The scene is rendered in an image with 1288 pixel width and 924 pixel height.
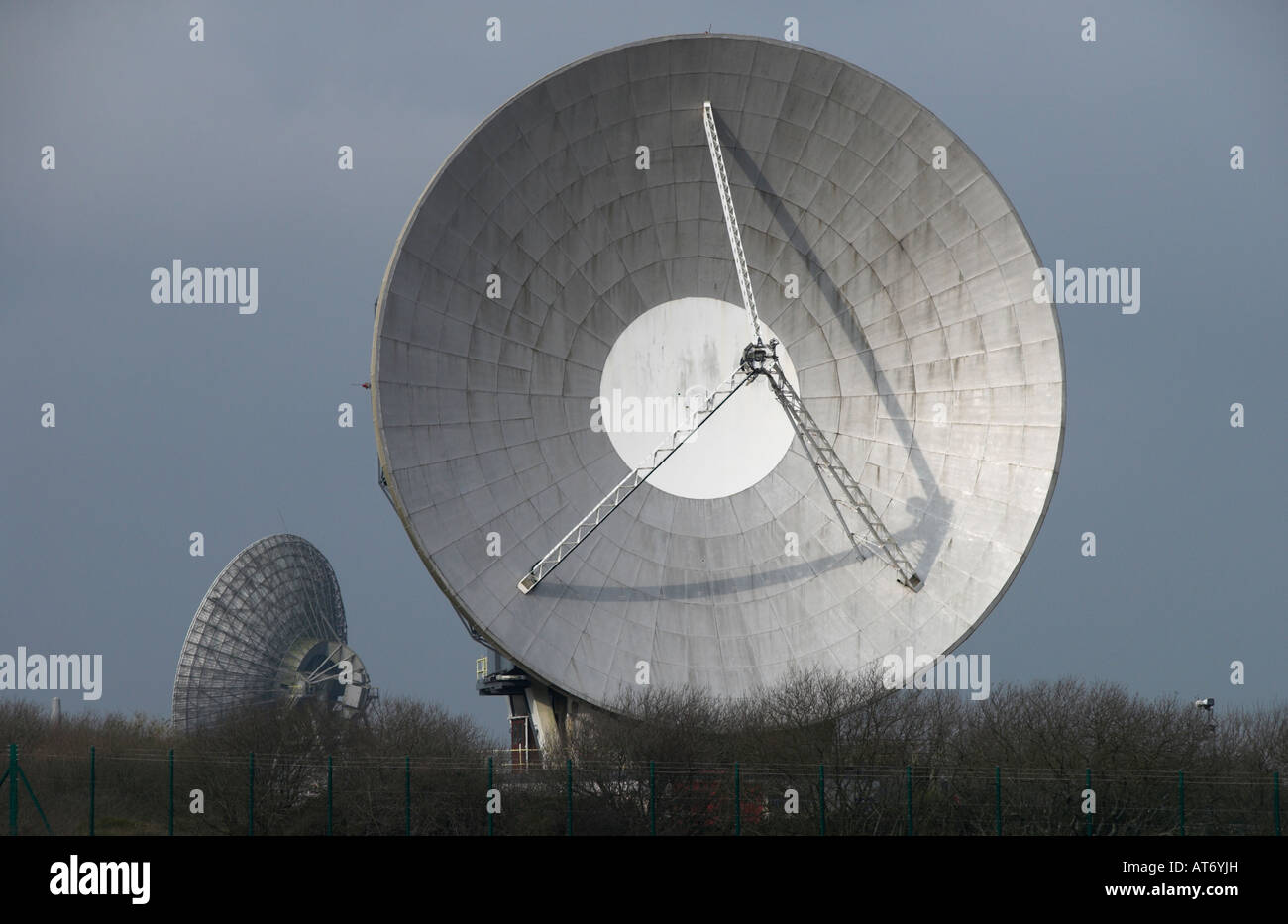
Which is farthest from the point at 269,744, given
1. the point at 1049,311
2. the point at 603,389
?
the point at 1049,311

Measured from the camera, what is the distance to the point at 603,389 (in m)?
43.2

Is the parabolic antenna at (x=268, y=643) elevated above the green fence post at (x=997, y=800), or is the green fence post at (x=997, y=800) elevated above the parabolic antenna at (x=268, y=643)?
the parabolic antenna at (x=268, y=643)

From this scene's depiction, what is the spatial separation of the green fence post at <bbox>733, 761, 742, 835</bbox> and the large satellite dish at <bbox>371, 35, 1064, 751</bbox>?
378 cm

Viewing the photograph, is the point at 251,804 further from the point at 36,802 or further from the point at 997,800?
the point at 997,800

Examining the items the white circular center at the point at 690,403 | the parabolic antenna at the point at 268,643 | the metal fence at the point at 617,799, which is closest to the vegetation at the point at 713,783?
the metal fence at the point at 617,799

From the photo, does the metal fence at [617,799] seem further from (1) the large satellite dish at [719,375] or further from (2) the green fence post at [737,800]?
(1) the large satellite dish at [719,375]

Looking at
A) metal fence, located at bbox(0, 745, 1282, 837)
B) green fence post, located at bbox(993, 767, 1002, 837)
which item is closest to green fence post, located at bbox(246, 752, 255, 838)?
metal fence, located at bbox(0, 745, 1282, 837)

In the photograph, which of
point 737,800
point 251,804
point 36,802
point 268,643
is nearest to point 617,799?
point 737,800

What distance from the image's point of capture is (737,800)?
125 ft

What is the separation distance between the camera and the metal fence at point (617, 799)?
3838 cm

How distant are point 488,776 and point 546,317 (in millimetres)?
12157

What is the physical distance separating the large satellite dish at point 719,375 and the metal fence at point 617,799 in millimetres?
3197
